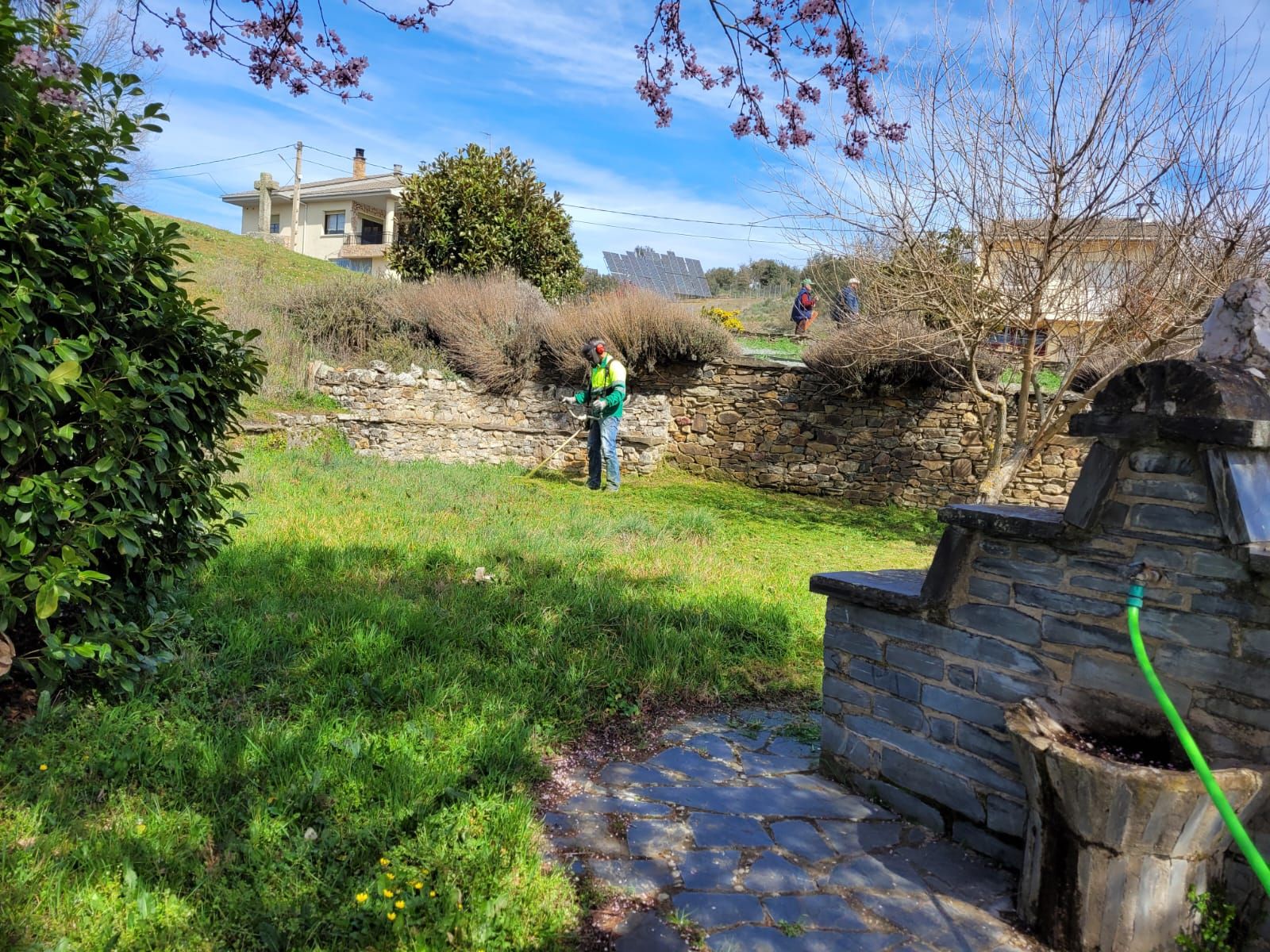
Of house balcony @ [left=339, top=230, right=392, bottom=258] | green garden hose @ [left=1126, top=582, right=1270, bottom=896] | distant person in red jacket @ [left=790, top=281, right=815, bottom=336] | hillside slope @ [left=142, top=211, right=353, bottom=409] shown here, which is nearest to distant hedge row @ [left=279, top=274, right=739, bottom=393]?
hillside slope @ [left=142, top=211, right=353, bottom=409]

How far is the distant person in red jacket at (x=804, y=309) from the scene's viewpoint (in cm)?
1645

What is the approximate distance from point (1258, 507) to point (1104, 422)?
511mm

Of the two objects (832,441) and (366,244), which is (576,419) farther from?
(366,244)

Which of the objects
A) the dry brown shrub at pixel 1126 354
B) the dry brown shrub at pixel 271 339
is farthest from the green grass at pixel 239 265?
the dry brown shrub at pixel 1126 354

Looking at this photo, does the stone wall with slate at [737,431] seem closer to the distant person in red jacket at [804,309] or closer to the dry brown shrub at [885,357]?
the dry brown shrub at [885,357]

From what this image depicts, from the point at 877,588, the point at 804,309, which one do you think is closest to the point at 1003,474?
the point at 877,588

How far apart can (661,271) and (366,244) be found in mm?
14610

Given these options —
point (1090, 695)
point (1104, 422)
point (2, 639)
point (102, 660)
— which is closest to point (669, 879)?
point (1090, 695)

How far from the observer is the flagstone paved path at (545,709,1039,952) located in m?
2.57

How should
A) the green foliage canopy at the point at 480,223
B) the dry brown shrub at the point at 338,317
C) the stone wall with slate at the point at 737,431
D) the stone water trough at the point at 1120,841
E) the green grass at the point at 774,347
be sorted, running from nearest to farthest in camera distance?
the stone water trough at the point at 1120,841 < the stone wall with slate at the point at 737,431 < the green grass at the point at 774,347 < the dry brown shrub at the point at 338,317 < the green foliage canopy at the point at 480,223

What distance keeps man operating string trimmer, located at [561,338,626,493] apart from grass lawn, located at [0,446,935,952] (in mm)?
3461

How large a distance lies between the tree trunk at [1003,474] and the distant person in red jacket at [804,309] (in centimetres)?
761

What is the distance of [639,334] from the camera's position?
1232cm

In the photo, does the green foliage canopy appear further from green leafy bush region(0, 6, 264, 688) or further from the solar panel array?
green leafy bush region(0, 6, 264, 688)
